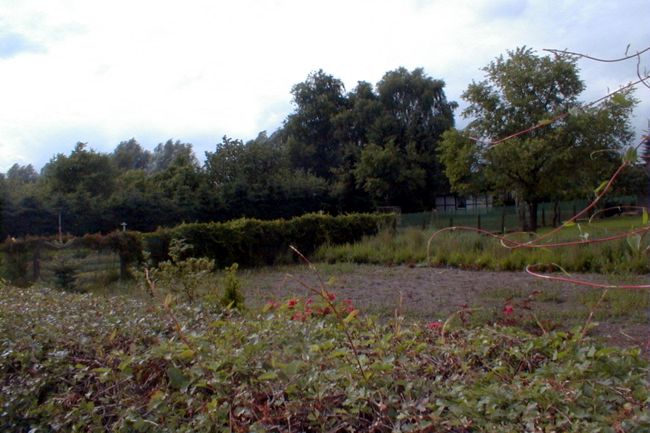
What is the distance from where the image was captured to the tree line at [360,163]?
24.9m

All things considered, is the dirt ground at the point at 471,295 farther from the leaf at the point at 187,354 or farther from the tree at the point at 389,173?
the tree at the point at 389,173

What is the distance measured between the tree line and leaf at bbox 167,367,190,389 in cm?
1185

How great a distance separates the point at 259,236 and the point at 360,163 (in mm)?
22261

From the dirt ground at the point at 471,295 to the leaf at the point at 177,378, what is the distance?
2.98 m

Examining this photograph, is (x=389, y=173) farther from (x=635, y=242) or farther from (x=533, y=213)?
(x=635, y=242)

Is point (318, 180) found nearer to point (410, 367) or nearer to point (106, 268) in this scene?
point (106, 268)

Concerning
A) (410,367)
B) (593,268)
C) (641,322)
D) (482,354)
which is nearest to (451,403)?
(410,367)

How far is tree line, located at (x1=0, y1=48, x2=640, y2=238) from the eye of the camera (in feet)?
81.7

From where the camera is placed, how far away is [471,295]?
10445 millimetres

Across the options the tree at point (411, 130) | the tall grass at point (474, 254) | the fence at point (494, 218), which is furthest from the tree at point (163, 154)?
the tall grass at point (474, 254)

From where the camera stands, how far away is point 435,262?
1543cm

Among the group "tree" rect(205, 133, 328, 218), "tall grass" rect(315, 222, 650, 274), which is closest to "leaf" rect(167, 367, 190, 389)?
"tall grass" rect(315, 222, 650, 274)

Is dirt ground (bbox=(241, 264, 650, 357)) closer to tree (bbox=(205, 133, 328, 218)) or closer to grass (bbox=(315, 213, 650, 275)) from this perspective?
grass (bbox=(315, 213, 650, 275))

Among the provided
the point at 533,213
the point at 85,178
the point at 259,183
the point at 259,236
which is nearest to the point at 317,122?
the point at 259,183
